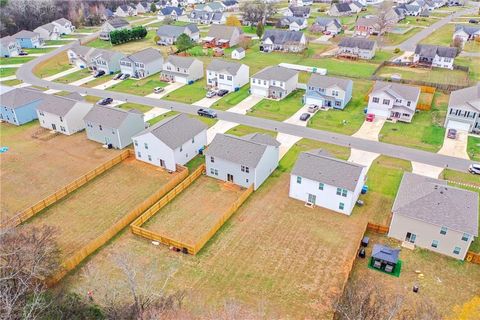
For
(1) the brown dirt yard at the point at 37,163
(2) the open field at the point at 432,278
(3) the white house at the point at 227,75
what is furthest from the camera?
(3) the white house at the point at 227,75

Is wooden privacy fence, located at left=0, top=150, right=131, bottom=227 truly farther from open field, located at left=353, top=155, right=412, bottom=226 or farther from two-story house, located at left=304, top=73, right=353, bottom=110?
two-story house, located at left=304, top=73, right=353, bottom=110

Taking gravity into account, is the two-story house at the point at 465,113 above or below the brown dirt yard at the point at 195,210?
above

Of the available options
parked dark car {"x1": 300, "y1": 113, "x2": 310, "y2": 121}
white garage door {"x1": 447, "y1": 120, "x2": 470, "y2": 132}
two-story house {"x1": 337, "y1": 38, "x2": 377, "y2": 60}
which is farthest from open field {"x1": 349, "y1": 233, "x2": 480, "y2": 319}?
two-story house {"x1": 337, "y1": 38, "x2": 377, "y2": 60}

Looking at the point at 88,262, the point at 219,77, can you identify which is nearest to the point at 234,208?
the point at 88,262

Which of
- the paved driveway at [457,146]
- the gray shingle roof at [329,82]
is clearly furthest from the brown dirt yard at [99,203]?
the paved driveway at [457,146]

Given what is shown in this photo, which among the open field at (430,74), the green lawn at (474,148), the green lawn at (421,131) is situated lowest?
the green lawn at (474,148)

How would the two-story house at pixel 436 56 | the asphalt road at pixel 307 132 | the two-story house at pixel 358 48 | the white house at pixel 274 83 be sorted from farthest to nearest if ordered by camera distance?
the two-story house at pixel 358 48
the two-story house at pixel 436 56
the white house at pixel 274 83
the asphalt road at pixel 307 132

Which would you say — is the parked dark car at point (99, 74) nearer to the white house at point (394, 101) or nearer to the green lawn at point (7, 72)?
the green lawn at point (7, 72)
